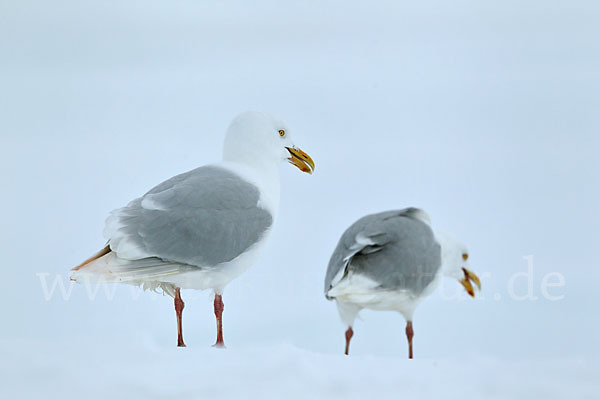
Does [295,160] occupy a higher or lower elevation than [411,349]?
higher

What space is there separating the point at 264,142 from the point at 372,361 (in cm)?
239

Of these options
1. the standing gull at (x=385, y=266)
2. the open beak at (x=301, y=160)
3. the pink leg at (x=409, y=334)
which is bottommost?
the pink leg at (x=409, y=334)

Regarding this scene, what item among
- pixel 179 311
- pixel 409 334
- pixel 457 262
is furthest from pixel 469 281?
pixel 179 311

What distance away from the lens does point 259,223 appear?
264 inches

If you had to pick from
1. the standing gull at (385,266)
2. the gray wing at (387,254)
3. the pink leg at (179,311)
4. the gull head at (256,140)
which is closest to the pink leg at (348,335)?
the standing gull at (385,266)

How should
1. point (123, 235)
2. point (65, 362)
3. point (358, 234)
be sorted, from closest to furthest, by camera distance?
point (65, 362) < point (123, 235) < point (358, 234)

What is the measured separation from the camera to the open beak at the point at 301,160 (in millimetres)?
7535

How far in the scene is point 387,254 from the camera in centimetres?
→ 701

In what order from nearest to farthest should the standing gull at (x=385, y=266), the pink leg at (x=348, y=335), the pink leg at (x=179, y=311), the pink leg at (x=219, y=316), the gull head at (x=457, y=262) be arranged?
the pink leg at (x=219, y=316), the pink leg at (x=179, y=311), the standing gull at (x=385, y=266), the pink leg at (x=348, y=335), the gull head at (x=457, y=262)

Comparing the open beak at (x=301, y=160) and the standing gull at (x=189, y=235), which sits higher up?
the open beak at (x=301, y=160)

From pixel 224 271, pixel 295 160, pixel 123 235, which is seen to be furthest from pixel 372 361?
pixel 295 160

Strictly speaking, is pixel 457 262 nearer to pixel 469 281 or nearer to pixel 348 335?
pixel 469 281

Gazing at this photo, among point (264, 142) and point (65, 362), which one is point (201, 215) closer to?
point (264, 142)

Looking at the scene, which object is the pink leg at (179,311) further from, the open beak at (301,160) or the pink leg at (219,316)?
the open beak at (301,160)
